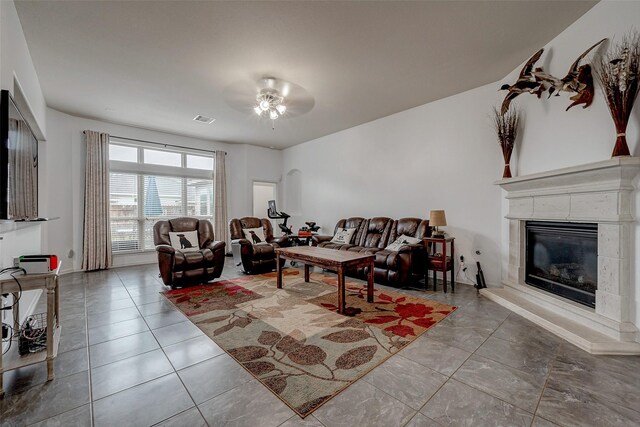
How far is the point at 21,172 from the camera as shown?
237 centimetres

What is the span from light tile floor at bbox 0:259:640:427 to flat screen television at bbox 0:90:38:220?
120 centimetres

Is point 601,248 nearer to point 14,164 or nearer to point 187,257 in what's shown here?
point 187,257

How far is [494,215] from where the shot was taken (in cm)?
381

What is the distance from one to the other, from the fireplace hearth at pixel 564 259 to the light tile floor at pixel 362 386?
602mm

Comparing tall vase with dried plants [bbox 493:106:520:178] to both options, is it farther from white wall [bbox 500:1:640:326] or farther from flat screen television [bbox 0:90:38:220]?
flat screen television [bbox 0:90:38:220]

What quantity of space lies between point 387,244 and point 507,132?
7.70 feet

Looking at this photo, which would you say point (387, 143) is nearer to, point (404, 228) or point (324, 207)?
point (404, 228)

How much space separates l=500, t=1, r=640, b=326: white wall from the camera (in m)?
2.22

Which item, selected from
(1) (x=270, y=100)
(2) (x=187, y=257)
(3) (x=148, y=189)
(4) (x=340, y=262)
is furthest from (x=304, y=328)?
(3) (x=148, y=189)

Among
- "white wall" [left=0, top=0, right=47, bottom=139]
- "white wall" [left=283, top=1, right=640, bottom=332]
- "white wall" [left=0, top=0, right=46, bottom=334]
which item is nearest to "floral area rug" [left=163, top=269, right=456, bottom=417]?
"white wall" [left=0, top=0, right=46, bottom=334]

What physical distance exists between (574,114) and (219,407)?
3984 millimetres

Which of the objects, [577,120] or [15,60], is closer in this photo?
[15,60]

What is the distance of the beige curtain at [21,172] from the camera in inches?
81.4

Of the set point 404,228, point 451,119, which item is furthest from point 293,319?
point 451,119
